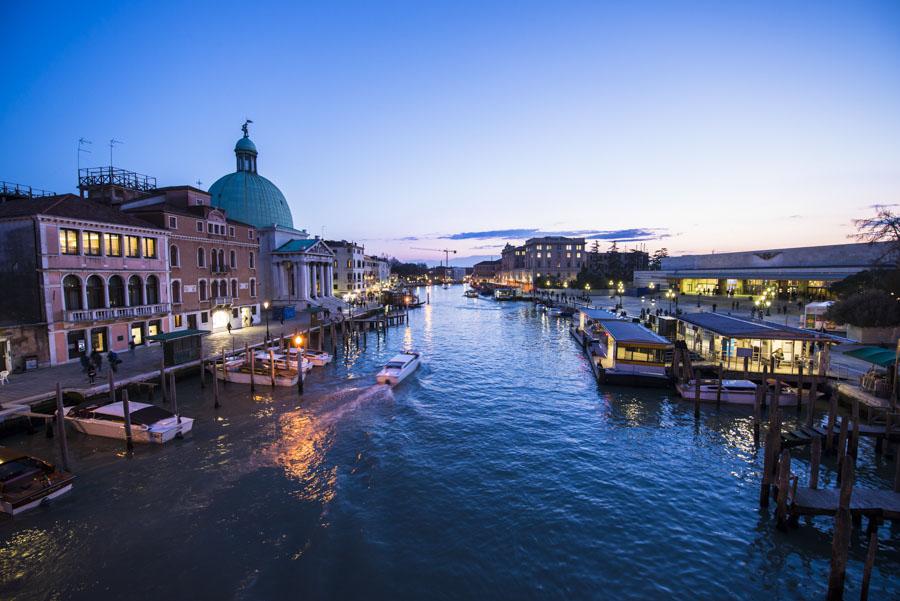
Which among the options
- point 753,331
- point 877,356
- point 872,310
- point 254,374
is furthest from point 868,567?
point 872,310

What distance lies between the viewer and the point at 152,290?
3694 cm

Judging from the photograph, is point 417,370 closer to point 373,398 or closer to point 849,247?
point 373,398

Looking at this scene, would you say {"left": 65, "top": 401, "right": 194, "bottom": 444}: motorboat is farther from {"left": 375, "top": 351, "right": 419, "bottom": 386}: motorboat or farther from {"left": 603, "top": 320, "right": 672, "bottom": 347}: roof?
{"left": 603, "top": 320, "right": 672, "bottom": 347}: roof

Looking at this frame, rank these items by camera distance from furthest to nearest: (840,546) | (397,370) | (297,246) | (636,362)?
1. (297,246)
2. (397,370)
3. (636,362)
4. (840,546)

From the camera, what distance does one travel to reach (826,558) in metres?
12.4

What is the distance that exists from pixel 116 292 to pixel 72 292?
3450 millimetres

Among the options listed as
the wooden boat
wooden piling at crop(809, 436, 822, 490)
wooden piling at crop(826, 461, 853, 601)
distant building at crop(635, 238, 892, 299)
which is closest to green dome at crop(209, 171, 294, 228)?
the wooden boat

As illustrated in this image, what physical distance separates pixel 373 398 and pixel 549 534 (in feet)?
55.6

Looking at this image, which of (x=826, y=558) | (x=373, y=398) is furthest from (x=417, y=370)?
(x=826, y=558)

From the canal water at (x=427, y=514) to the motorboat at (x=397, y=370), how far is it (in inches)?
222

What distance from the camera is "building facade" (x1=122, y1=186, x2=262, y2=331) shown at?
39.7m

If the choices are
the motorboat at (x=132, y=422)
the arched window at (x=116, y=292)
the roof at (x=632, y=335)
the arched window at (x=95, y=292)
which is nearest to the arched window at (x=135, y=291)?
the arched window at (x=116, y=292)

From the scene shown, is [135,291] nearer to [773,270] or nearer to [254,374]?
[254,374]

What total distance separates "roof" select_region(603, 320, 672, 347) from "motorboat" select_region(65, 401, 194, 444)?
95.6ft
